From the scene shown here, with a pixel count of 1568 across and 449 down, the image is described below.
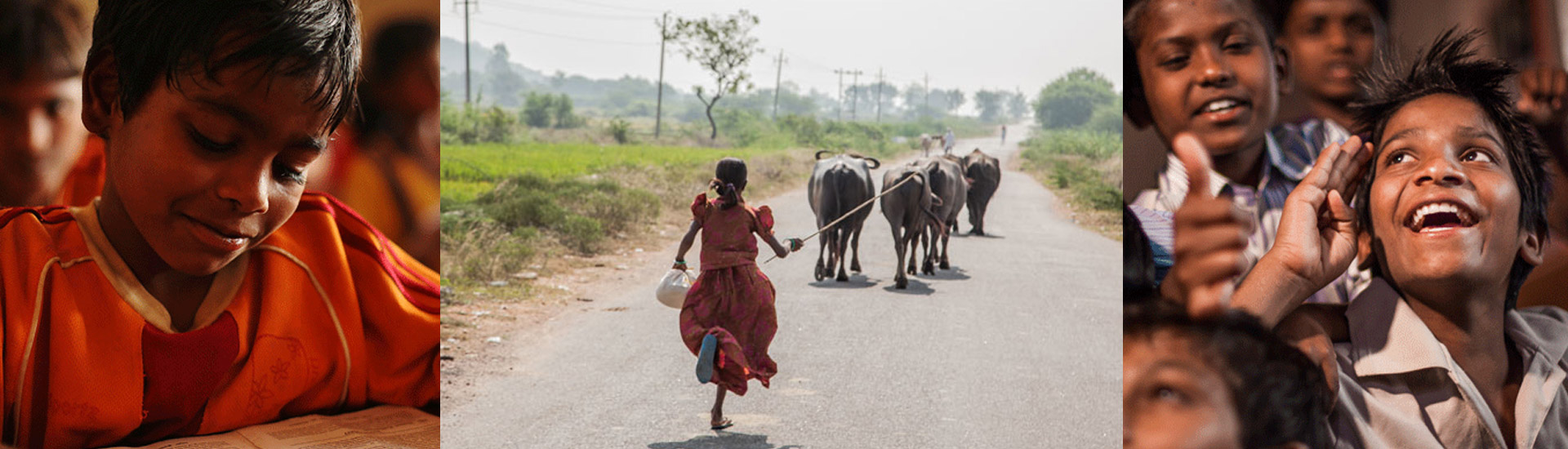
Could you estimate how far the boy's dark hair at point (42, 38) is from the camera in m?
2.08

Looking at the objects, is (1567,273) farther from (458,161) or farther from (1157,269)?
(458,161)

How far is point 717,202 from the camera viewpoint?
3.85 metres

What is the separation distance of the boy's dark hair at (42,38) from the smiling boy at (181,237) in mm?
44

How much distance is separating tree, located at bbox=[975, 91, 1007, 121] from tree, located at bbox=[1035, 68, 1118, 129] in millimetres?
364

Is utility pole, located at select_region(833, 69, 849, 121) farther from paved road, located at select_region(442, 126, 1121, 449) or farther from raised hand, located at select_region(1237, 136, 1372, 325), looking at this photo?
raised hand, located at select_region(1237, 136, 1372, 325)

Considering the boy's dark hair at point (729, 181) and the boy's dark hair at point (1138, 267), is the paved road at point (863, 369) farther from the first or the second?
the boy's dark hair at point (1138, 267)

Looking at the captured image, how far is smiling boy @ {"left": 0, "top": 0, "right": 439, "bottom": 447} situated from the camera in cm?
208

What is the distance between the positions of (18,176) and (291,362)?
613mm

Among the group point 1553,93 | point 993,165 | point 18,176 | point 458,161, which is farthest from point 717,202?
point 458,161

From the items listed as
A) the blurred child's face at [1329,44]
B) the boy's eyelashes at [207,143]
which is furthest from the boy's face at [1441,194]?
the boy's eyelashes at [207,143]

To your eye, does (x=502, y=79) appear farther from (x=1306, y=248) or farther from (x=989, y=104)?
(x=1306, y=248)

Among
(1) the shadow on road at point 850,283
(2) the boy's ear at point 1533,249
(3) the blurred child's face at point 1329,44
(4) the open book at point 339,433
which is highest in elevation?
(3) the blurred child's face at point 1329,44

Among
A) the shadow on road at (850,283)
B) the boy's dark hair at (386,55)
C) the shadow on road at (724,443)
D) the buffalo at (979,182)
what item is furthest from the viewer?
the buffalo at (979,182)

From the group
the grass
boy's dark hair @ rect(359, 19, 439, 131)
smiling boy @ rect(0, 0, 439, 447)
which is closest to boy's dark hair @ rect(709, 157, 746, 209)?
boy's dark hair @ rect(359, 19, 439, 131)
